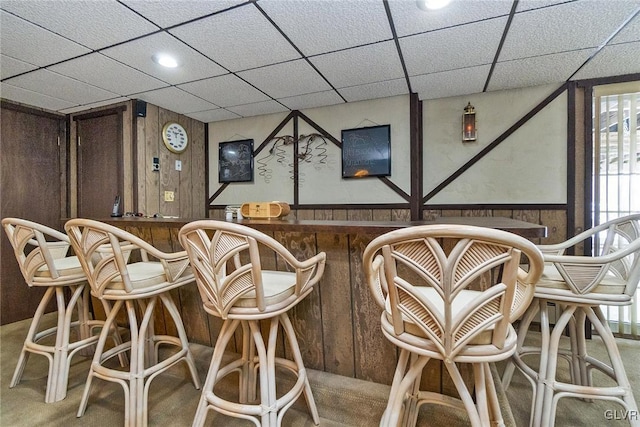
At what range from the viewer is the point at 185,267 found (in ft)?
→ 5.21

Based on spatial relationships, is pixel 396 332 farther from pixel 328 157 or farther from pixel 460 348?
pixel 328 157

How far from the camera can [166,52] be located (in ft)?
7.08

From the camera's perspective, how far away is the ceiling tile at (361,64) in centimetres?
216

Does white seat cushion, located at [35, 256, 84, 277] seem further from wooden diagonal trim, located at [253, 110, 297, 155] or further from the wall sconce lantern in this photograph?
the wall sconce lantern

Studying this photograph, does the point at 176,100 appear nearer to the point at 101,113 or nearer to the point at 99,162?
the point at 101,113

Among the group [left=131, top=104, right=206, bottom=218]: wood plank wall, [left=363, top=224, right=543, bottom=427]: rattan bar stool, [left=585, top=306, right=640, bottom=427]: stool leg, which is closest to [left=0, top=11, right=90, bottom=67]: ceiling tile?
[left=131, top=104, right=206, bottom=218]: wood plank wall

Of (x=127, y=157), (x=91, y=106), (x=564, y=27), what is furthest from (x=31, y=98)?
(x=564, y=27)

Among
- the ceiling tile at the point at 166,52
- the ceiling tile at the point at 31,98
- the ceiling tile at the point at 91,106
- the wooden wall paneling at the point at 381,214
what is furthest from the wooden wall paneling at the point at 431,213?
the ceiling tile at the point at 31,98

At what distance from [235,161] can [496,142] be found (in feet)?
9.96

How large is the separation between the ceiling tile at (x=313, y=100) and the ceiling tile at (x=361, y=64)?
301 millimetres

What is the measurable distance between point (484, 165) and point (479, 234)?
260cm

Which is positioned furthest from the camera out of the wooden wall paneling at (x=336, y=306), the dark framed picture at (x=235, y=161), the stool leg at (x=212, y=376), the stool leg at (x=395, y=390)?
the dark framed picture at (x=235, y=161)

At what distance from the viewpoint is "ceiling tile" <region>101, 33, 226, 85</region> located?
6.66 ft

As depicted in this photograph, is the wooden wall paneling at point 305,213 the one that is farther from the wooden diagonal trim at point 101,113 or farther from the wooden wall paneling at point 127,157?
the wooden diagonal trim at point 101,113
